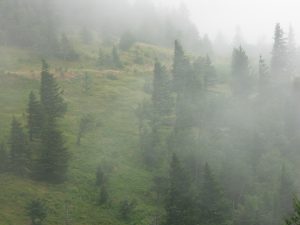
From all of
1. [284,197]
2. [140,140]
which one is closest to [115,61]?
[140,140]

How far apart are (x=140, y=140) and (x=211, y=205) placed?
22.6m

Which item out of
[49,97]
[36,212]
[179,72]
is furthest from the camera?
[179,72]

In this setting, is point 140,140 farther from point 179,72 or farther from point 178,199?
point 178,199

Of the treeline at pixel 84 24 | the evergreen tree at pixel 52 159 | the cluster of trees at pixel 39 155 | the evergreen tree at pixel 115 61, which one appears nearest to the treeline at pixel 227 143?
the evergreen tree at pixel 52 159

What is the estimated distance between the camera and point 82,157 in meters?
68.1

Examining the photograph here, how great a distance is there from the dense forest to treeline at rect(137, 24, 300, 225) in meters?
0.19

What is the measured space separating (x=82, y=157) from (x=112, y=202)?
38.7 ft

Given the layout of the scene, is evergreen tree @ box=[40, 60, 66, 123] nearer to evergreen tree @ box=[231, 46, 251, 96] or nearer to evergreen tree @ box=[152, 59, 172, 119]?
evergreen tree @ box=[152, 59, 172, 119]

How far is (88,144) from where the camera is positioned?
72.7 meters

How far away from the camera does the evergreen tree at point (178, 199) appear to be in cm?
5147

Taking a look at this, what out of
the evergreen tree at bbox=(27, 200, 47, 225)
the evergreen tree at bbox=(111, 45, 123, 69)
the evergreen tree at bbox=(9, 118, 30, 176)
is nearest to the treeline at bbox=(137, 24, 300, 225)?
the evergreen tree at bbox=(27, 200, 47, 225)

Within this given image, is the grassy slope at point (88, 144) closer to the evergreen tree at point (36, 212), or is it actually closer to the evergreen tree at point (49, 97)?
Result: the evergreen tree at point (36, 212)

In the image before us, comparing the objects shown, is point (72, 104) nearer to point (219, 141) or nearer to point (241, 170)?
point (219, 141)

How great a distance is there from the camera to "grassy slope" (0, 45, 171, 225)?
54.1 metres
